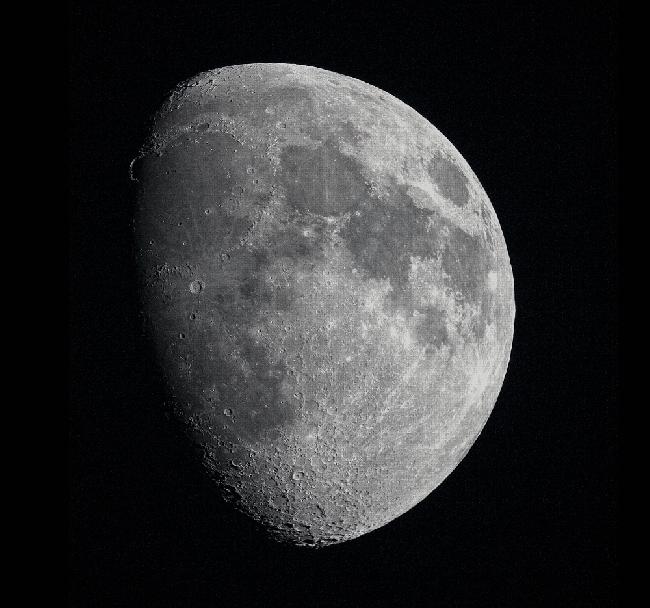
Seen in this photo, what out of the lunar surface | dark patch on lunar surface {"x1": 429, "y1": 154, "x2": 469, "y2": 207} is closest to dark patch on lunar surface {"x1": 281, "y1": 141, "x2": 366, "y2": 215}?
the lunar surface

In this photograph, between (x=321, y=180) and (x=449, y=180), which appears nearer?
(x=321, y=180)

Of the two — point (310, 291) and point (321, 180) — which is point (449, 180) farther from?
point (310, 291)

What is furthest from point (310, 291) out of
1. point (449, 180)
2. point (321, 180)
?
point (449, 180)

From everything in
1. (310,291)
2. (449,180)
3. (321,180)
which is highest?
(449,180)

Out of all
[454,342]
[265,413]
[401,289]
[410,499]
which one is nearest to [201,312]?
[265,413]

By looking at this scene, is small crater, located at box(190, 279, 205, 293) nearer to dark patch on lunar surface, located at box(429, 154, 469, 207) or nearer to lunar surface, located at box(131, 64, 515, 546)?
lunar surface, located at box(131, 64, 515, 546)

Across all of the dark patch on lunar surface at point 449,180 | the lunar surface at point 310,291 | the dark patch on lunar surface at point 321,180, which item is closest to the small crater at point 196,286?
the lunar surface at point 310,291

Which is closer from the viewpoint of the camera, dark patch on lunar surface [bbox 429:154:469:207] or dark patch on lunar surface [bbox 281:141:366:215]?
dark patch on lunar surface [bbox 281:141:366:215]

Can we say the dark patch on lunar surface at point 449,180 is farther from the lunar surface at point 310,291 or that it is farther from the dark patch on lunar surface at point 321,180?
the dark patch on lunar surface at point 321,180
